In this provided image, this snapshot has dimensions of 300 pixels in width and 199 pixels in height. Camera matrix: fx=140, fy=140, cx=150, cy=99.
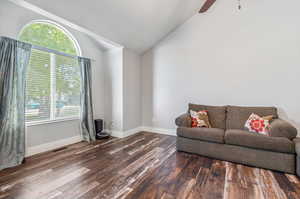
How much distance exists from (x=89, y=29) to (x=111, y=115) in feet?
7.15

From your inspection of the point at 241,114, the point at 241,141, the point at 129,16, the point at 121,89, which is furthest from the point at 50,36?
the point at 241,114

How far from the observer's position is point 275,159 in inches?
83.7

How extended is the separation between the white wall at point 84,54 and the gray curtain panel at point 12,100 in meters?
0.24

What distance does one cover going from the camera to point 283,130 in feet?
7.04

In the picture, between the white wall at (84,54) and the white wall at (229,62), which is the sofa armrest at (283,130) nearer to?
the white wall at (229,62)

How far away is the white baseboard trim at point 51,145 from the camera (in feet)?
8.53

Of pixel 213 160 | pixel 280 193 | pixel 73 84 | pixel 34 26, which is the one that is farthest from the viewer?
pixel 73 84

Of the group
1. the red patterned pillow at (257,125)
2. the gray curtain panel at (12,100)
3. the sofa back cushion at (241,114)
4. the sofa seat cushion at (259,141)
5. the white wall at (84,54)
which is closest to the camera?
the sofa seat cushion at (259,141)

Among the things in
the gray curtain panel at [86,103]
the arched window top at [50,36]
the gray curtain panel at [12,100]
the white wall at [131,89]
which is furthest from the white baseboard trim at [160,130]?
the gray curtain panel at [12,100]

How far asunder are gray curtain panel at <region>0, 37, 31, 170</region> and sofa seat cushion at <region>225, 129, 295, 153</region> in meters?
3.55

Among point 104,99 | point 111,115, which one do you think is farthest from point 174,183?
point 104,99

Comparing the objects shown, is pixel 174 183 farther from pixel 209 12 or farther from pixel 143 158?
pixel 209 12

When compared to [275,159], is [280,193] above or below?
below

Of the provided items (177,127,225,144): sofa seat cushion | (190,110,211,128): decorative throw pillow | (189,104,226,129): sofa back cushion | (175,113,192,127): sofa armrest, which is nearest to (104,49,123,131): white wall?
(175,113,192,127): sofa armrest
